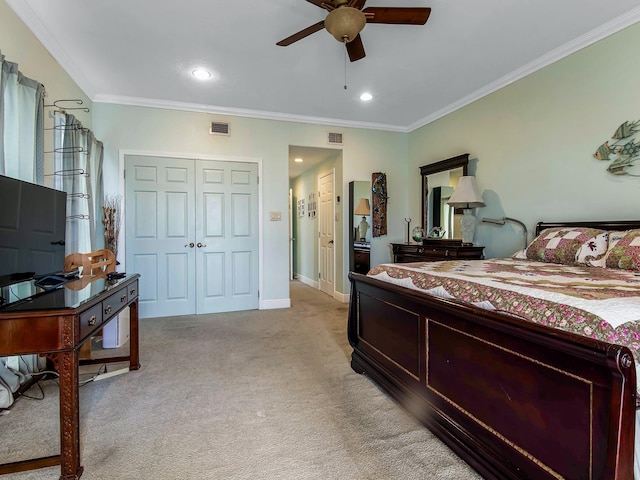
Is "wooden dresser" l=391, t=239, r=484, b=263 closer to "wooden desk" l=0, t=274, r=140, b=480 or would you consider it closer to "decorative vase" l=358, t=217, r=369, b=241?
"decorative vase" l=358, t=217, r=369, b=241

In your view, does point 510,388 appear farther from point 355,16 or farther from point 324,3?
point 324,3

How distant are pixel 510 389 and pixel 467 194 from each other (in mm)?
2812

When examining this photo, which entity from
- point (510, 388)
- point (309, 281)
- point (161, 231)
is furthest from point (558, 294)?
point (309, 281)

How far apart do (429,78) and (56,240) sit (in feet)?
11.8

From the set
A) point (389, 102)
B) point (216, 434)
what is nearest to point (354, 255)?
point (389, 102)

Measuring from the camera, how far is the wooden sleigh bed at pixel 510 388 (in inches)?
36.0

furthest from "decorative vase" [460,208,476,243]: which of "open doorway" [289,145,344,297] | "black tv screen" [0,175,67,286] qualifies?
"black tv screen" [0,175,67,286]

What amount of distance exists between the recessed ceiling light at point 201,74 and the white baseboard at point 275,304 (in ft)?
9.19

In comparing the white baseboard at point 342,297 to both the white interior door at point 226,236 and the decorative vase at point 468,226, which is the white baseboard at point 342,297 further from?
the decorative vase at point 468,226

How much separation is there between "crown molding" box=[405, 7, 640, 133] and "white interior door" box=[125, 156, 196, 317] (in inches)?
138

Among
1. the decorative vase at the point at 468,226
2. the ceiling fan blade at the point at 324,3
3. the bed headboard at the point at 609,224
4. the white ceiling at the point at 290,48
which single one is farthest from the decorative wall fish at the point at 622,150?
the ceiling fan blade at the point at 324,3

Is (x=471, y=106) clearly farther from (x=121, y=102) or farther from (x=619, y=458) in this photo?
(x=121, y=102)

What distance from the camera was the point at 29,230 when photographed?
1847mm

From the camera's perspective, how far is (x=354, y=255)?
4945 mm
